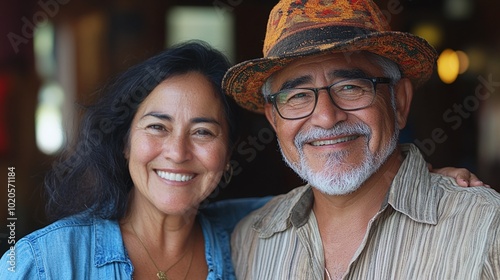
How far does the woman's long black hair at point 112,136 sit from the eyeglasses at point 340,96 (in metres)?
0.39

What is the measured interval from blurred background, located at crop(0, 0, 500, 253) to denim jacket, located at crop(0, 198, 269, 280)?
298 centimetres

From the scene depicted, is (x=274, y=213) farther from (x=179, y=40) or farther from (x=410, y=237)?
(x=179, y=40)

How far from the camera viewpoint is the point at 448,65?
7309 millimetres

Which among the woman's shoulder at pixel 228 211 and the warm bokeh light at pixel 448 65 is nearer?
the woman's shoulder at pixel 228 211

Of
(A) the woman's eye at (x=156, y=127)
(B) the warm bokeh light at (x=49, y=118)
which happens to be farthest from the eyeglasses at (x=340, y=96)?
(B) the warm bokeh light at (x=49, y=118)

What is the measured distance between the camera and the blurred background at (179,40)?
6.15 m

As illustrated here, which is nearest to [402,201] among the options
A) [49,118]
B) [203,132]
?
[203,132]

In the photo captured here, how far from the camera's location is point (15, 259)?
6.84 feet

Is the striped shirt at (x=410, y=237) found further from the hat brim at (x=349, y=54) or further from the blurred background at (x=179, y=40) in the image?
the blurred background at (x=179, y=40)

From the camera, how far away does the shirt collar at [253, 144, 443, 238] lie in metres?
2.05

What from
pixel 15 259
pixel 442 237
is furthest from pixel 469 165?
pixel 15 259

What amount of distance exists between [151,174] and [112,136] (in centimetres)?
29

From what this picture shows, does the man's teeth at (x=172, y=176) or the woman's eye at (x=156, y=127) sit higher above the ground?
the woman's eye at (x=156, y=127)

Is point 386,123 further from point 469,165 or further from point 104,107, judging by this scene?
point 469,165
